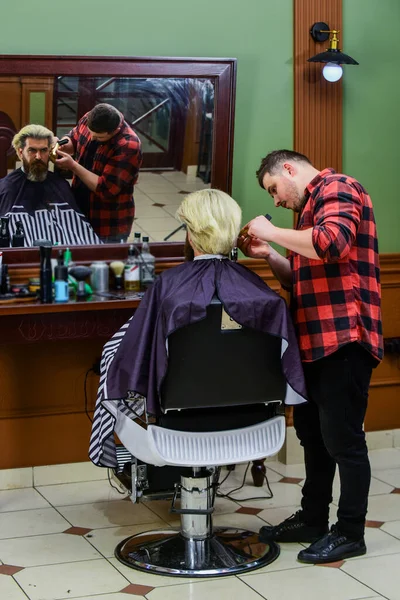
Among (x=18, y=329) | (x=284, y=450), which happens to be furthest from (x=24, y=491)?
(x=284, y=450)

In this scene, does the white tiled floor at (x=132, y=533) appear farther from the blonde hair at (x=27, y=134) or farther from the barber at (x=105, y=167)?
the blonde hair at (x=27, y=134)

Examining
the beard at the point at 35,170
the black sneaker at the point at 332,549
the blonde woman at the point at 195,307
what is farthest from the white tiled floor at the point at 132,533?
the beard at the point at 35,170

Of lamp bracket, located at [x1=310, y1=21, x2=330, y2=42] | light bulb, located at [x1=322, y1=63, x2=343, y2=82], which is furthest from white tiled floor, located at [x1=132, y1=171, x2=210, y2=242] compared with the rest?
lamp bracket, located at [x1=310, y1=21, x2=330, y2=42]

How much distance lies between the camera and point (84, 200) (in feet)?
12.7

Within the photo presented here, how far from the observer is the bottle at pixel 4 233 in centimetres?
379

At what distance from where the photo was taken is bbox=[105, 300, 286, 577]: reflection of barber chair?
2820 mm

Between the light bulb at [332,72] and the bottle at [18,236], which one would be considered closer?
the bottle at [18,236]

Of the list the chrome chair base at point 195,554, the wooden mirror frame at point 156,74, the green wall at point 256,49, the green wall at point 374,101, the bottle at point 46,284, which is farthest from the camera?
the green wall at point 374,101

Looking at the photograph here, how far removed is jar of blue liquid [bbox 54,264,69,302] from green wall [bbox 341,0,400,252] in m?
→ 1.47

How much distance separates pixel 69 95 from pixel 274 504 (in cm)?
184

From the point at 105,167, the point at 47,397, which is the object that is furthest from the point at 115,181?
the point at 47,397

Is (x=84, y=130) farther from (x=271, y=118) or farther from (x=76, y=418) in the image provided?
(x=76, y=418)

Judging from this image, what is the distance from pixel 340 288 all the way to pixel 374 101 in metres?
1.68

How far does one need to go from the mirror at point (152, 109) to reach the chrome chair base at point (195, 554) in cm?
133
